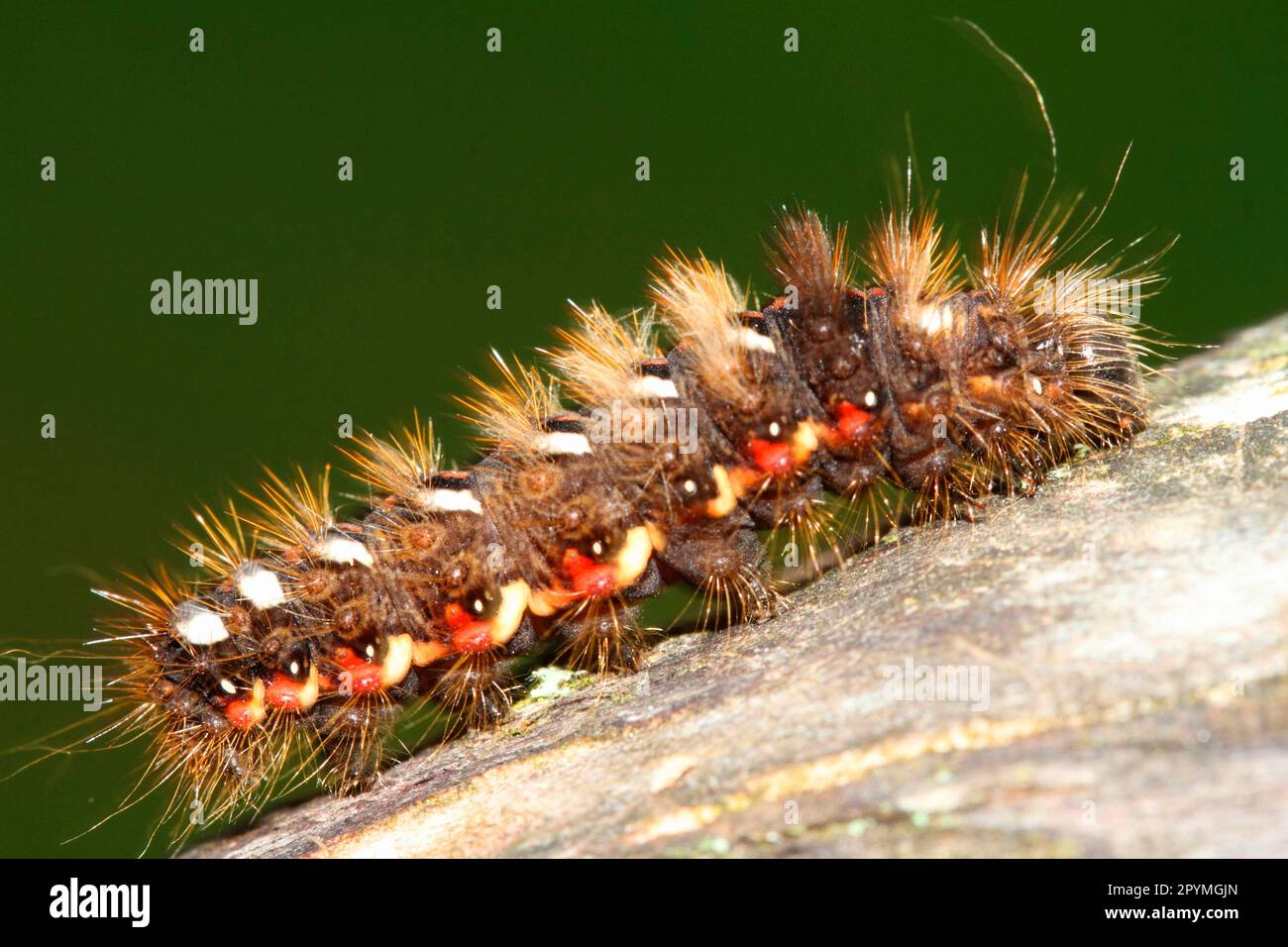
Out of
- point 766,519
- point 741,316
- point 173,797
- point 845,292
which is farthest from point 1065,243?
point 173,797

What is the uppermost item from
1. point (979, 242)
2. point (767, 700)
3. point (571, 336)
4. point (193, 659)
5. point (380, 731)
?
point (979, 242)

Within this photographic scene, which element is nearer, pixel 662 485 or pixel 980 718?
pixel 980 718

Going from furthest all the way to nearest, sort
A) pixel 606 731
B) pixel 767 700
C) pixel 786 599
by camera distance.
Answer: pixel 786 599 < pixel 606 731 < pixel 767 700

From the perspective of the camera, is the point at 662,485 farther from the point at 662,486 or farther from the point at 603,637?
the point at 603,637

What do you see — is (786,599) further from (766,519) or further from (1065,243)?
(1065,243)

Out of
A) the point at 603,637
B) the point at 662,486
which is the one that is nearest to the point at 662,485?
the point at 662,486

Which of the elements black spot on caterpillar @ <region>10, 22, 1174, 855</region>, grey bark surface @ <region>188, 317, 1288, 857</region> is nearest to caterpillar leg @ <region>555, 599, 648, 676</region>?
black spot on caterpillar @ <region>10, 22, 1174, 855</region>
